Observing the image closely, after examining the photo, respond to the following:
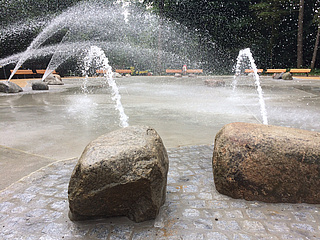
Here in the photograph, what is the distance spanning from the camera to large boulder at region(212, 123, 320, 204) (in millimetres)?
2674

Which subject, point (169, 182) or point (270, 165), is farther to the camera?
point (169, 182)

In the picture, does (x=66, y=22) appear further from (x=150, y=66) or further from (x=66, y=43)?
(x=150, y=66)

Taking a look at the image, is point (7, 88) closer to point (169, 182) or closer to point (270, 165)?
point (169, 182)

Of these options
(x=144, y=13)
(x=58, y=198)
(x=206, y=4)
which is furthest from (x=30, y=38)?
(x=58, y=198)

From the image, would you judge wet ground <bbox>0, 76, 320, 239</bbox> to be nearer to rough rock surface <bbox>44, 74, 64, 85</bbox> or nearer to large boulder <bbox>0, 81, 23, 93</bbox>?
large boulder <bbox>0, 81, 23, 93</bbox>

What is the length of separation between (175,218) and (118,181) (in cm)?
73

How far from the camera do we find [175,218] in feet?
8.41

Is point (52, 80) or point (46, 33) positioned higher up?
point (46, 33)

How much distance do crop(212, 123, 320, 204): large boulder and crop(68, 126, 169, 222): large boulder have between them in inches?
33.2

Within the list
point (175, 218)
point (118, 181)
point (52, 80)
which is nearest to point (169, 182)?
point (175, 218)

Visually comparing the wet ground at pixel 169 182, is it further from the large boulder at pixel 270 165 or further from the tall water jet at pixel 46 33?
the tall water jet at pixel 46 33

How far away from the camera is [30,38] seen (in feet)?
79.9

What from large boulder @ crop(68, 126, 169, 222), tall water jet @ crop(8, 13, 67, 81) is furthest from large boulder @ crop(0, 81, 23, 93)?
tall water jet @ crop(8, 13, 67, 81)

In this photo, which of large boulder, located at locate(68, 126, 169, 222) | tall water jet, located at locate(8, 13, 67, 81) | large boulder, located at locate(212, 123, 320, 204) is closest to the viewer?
large boulder, located at locate(68, 126, 169, 222)
